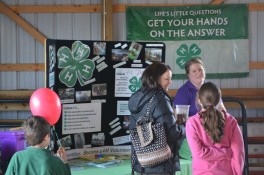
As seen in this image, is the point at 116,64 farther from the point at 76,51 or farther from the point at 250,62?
the point at 250,62

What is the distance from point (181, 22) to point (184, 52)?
17.8 inches

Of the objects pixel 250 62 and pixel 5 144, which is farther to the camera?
pixel 250 62

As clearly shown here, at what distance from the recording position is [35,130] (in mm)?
2775

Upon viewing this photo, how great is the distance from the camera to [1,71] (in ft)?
23.4

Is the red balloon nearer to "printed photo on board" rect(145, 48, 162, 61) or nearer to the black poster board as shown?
the black poster board

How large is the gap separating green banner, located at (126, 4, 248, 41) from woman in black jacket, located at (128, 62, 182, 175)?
149 inches

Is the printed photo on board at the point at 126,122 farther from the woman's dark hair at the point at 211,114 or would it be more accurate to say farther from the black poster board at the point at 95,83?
the woman's dark hair at the point at 211,114

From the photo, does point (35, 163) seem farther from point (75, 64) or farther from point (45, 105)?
point (75, 64)

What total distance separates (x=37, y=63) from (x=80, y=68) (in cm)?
335

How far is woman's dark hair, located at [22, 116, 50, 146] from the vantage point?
2.76 meters

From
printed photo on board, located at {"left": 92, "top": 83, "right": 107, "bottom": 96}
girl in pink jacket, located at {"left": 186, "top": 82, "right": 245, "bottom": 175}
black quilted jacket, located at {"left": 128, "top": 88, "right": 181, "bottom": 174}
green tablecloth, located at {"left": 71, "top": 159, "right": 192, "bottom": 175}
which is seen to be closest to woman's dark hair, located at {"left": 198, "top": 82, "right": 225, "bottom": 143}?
girl in pink jacket, located at {"left": 186, "top": 82, "right": 245, "bottom": 175}

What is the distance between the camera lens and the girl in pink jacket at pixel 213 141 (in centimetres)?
299

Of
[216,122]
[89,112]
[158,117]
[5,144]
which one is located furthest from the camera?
[89,112]

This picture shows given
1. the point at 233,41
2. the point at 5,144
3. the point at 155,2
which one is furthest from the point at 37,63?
the point at 5,144
